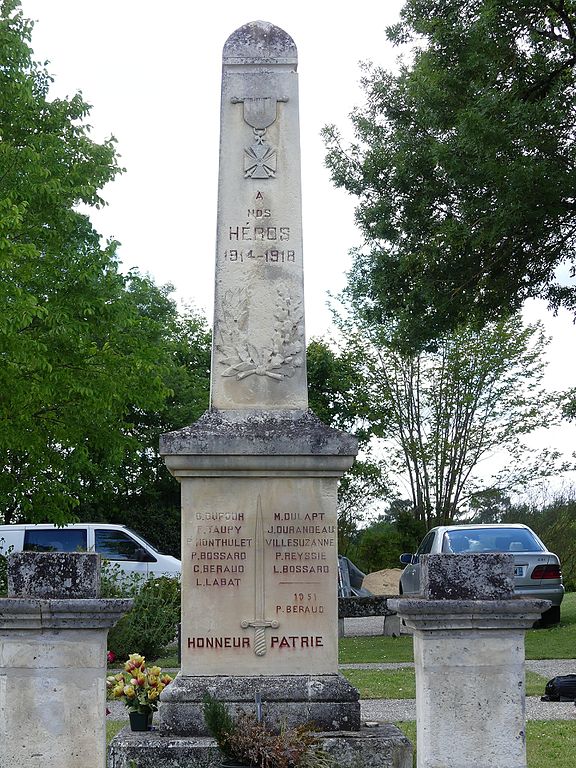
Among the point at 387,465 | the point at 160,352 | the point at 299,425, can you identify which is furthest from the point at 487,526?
the point at 387,465

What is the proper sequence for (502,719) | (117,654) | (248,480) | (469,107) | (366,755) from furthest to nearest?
(469,107) → (117,654) → (248,480) → (366,755) → (502,719)

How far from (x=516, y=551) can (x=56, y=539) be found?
8164 millimetres

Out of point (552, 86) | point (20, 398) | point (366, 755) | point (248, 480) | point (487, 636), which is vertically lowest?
point (366, 755)

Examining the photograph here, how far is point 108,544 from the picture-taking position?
20234mm

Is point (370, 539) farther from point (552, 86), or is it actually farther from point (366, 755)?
point (366, 755)

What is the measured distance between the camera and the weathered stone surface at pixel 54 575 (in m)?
6.71

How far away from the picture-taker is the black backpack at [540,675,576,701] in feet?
36.7

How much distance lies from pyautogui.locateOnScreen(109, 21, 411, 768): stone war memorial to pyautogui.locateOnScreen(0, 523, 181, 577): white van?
12072 millimetres

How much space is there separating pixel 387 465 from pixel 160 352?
19.3 metres

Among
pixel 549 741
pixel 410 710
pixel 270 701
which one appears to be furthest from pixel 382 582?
pixel 270 701

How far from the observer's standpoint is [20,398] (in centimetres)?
1645

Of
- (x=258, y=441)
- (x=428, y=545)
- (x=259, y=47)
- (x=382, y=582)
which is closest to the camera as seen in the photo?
(x=258, y=441)

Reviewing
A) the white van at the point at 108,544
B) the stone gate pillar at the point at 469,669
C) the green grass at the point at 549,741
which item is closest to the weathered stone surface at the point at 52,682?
the stone gate pillar at the point at 469,669

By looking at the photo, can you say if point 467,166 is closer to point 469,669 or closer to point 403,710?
point 403,710
